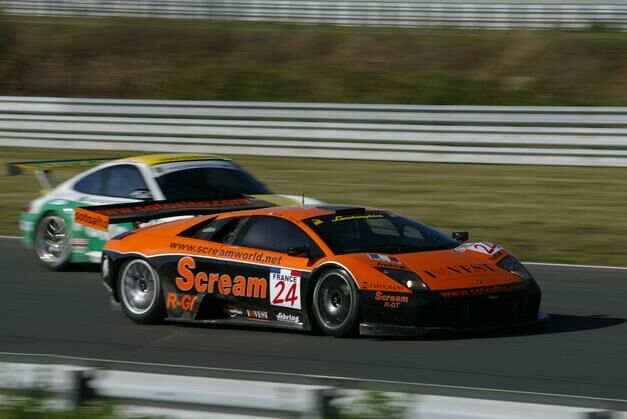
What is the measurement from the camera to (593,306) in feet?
34.3

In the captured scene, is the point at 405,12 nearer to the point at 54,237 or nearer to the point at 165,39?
the point at 165,39

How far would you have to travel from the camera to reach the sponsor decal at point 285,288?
8.99m

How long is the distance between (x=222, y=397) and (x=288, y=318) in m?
3.54

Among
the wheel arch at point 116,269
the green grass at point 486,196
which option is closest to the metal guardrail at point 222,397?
the wheel arch at point 116,269

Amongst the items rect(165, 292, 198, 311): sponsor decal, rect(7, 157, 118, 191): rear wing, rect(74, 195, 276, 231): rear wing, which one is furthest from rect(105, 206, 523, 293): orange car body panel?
rect(7, 157, 118, 191): rear wing

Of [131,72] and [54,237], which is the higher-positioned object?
[131,72]

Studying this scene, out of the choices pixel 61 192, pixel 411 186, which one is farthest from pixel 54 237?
pixel 411 186

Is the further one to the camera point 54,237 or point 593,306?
point 54,237

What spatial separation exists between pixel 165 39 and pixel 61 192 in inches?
901

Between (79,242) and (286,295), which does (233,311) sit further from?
(79,242)

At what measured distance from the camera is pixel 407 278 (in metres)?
8.55

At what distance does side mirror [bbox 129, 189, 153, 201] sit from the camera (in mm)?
13000

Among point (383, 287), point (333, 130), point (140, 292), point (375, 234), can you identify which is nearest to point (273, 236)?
point (375, 234)

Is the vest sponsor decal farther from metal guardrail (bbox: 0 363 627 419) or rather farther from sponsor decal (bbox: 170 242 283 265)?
metal guardrail (bbox: 0 363 627 419)
